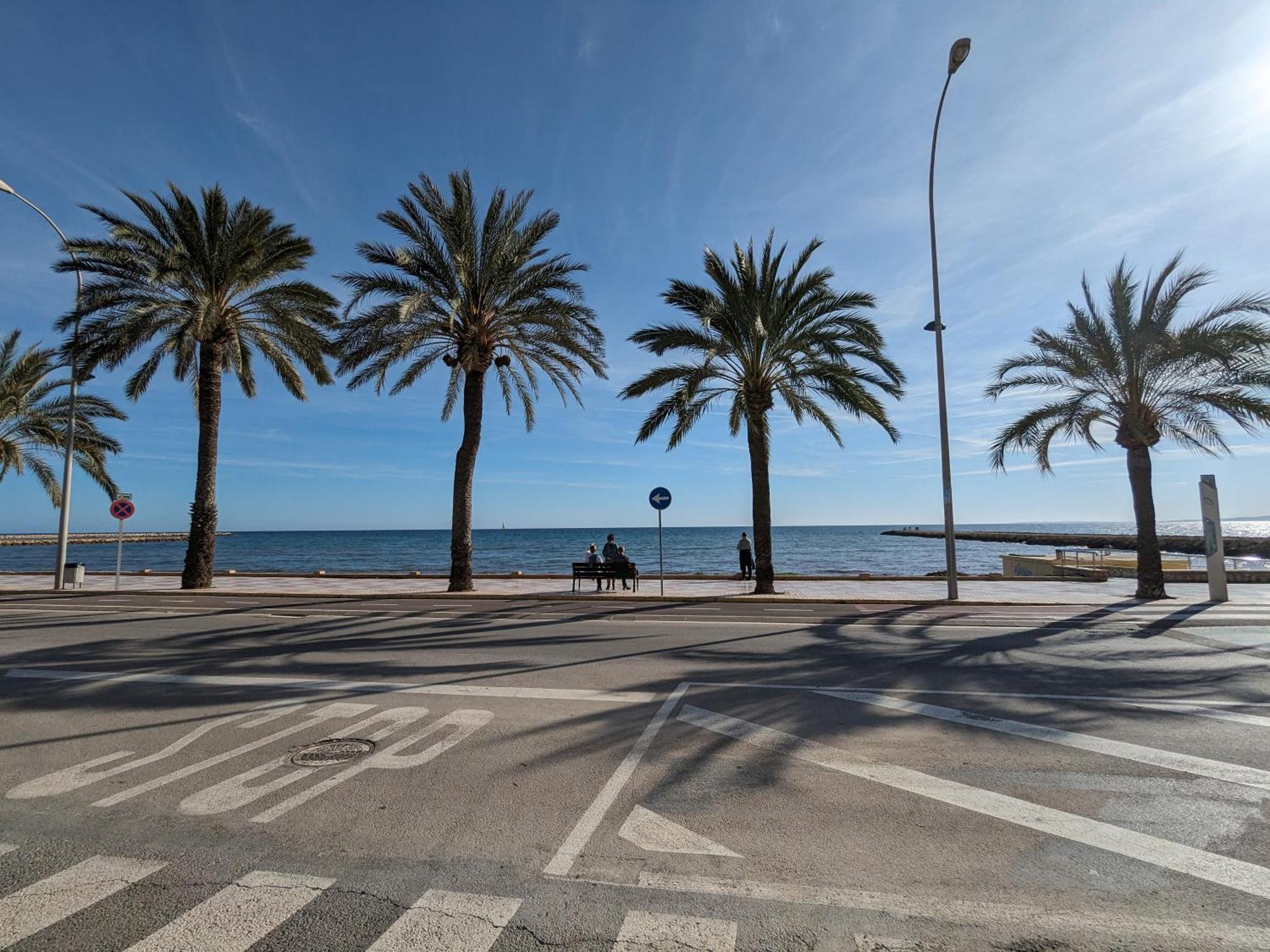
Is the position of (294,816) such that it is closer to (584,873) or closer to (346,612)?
(584,873)

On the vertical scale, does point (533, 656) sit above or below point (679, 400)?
below

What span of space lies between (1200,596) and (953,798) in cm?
1675

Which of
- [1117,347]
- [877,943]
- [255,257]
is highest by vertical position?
[255,257]

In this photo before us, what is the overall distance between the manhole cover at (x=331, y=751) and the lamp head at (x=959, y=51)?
685 inches

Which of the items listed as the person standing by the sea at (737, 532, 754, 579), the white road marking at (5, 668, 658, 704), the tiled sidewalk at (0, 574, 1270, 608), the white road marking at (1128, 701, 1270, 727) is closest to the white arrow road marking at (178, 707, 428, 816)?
the white road marking at (5, 668, 658, 704)

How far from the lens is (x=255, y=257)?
1823 centimetres

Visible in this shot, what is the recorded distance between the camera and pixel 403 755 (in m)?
4.70

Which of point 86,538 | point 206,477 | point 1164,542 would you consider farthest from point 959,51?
point 86,538

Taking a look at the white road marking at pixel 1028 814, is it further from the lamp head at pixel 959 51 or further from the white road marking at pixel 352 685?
the lamp head at pixel 959 51

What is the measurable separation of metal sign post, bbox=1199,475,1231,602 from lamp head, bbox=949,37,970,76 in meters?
11.1

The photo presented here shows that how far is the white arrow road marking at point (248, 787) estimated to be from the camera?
3830 mm

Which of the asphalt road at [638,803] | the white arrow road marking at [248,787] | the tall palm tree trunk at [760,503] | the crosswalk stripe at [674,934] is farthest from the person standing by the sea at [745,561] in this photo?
the crosswalk stripe at [674,934]

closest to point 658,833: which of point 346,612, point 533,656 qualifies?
point 533,656

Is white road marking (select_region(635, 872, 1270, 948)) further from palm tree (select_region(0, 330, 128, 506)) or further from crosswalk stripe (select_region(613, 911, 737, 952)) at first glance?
palm tree (select_region(0, 330, 128, 506))
